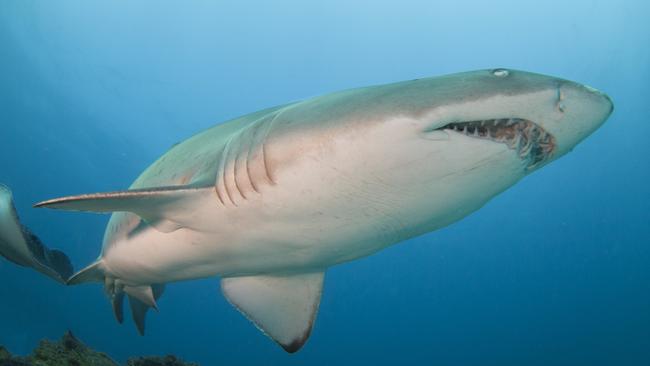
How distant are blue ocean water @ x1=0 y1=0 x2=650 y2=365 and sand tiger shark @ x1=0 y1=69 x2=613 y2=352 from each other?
2274 cm

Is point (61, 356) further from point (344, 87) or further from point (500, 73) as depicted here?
point (344, 87)

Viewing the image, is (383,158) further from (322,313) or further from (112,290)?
(322,313)

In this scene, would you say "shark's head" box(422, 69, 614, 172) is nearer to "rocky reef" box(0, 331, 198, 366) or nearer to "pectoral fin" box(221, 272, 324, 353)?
"pectoral fin" box(221, 272, 324, 353)

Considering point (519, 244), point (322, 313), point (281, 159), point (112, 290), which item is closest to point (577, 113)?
point (281, 159)

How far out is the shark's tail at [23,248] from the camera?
3.56m

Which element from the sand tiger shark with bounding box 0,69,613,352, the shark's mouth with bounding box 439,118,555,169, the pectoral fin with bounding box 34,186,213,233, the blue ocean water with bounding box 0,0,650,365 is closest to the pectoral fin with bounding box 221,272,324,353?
the sand tiger shark with bounding box 0,69,613,352

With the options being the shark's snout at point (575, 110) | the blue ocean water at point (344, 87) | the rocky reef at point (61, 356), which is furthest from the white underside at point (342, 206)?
the blue ocean water at point (344, 87)

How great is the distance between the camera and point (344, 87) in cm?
2661

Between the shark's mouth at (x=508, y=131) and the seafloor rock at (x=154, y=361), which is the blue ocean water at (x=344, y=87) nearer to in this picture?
the seafloor rock at (x=154, y=361)

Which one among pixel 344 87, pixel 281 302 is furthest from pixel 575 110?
pixel 344 87

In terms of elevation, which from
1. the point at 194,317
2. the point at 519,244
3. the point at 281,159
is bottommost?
the point at 194,317

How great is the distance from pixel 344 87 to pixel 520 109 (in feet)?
83.6

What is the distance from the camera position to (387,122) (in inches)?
74.3

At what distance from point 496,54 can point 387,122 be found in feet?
84.0
